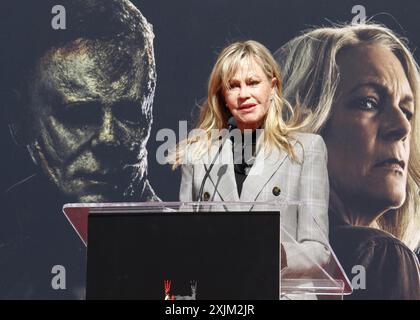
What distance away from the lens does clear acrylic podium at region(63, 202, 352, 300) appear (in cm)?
234

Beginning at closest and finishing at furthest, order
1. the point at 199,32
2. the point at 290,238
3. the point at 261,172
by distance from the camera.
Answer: the point at 290,238 < the point at 261,172 < the point at 199,32

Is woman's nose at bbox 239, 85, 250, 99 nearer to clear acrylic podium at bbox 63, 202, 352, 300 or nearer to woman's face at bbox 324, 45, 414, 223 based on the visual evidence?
clear acrylic podium at bbox 63, 202, 352, 300

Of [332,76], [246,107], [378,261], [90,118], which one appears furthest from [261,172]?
[90,118]

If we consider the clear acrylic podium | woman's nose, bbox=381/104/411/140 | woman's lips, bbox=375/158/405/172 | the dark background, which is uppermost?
the dark background

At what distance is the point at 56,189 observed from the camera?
5.35 metres

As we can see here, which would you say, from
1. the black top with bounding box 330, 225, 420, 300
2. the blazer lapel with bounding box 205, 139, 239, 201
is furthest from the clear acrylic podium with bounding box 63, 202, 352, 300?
the black top with bounding box 330, 225, 420, 300

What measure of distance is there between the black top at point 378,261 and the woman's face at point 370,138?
0.12 meters

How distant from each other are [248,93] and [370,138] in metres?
2.40

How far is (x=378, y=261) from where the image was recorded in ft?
16.8

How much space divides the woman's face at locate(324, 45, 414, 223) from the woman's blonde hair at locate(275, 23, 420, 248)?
1.5 inches

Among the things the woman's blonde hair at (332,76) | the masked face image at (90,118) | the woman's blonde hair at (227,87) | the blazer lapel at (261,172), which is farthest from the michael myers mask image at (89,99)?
the blazer lapel at (261,172)

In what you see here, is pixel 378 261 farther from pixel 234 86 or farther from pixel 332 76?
pixel 234 86

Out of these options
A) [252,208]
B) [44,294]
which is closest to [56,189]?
[44,294]

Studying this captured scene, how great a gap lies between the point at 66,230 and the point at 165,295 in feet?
10.2
